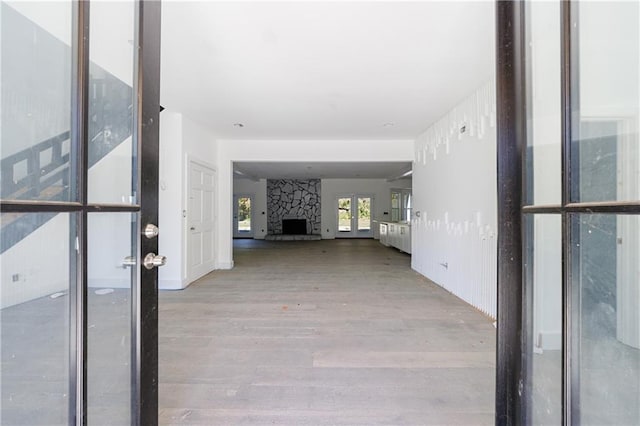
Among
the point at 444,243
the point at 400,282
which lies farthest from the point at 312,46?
the point at 400,282

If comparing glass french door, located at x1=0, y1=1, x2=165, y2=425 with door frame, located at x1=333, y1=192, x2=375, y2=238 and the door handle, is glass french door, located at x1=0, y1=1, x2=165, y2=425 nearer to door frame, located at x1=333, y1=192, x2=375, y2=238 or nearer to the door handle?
the door handle

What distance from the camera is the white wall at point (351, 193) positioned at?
1160cm

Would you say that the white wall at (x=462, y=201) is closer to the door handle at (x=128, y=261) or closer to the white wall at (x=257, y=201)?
the door handle at (x=128, y=261)

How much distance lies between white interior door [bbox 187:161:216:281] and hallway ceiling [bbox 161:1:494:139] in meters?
1.08

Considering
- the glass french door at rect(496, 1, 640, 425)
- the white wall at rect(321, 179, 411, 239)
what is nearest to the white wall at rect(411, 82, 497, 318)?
the glass french door at rect(496, 1, 640, 425)

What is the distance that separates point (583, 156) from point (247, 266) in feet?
18.4

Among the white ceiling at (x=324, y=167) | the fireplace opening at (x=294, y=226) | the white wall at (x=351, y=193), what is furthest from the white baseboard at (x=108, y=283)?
the fireplace opening at (x=294, y=226)

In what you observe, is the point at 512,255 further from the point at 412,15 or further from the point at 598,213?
the point at 412,15

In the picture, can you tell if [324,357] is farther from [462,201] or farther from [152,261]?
[462,201]

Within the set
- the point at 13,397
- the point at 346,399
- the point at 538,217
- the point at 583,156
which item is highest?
the point at 583,156

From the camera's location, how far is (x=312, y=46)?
2.21 meters

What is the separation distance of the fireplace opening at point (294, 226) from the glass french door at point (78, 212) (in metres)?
10.9

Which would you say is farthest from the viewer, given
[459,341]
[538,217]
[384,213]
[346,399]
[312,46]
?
[384,213]

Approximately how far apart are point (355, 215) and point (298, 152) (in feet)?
22.2
